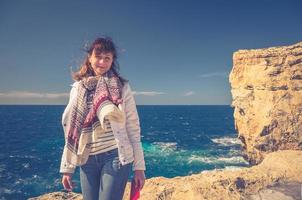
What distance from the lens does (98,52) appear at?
3.73m

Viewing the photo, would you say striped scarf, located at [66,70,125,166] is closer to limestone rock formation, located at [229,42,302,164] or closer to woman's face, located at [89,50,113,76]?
woman's face, located at [89,50,113,76]

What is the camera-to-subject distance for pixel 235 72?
3136cm

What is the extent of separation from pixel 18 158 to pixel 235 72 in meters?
31.5

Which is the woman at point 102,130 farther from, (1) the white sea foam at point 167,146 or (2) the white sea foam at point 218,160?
(1) the white sea foam at point 167,146

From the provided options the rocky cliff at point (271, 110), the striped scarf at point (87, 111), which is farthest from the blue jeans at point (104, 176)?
the rocky cliff at point (271, 110)

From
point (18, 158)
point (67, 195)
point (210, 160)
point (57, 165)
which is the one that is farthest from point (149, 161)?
point (67, 195)

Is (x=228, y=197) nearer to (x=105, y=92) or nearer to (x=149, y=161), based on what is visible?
(x=105, y=92)

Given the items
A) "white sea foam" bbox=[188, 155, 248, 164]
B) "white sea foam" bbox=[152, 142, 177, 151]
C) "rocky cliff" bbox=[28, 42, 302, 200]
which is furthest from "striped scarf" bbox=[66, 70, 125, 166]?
"white sea foam" bbox=[152, 142, 177, 151]

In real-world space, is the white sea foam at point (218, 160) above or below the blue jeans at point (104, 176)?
below

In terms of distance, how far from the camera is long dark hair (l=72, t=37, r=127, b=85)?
373cm

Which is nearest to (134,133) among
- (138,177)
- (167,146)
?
(138,177)

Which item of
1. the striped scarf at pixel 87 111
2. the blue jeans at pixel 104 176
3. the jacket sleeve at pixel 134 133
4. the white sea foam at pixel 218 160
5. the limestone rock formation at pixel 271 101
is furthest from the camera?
the white sea foam at pixel 218 160

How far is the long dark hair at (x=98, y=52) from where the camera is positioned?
12.2 ft

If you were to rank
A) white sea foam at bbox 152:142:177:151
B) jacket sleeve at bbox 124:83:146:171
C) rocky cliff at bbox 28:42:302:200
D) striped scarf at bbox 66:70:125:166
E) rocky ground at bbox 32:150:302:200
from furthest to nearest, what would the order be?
white sea foam at bbox 152:142:177:151
rocky cliff at bbox 28:42:302:200
rocky ground at bbox 32:150:302:200
jacket sleeve at bbox 124:83:146:171
striped scarf at bbox 66:70:125:166
